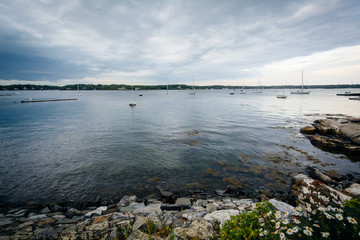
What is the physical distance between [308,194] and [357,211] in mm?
5491

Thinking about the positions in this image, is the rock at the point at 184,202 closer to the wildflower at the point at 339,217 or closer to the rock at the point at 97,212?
the rock at the point at 97,212

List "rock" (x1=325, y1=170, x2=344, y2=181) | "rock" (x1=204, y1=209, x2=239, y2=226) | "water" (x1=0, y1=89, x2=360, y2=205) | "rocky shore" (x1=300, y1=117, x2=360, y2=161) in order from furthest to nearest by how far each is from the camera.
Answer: "rocky shore" (x1=300, y1=117, x2=360, y2=161), "rock" (x1=325, y1=170, x2=344, y2=181), "water" (x1=0, y1=89, x2=360, y2=205), "rock" (x1=204, y1=209, x2=239, y2=226)

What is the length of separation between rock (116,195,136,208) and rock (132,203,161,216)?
3.71ft

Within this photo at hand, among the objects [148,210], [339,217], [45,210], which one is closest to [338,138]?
[339,217]

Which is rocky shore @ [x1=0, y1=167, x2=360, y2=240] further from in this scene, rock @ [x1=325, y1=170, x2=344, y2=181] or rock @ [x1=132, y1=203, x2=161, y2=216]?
rock @ [x1=325, y1=170, x2=344, y2=181]

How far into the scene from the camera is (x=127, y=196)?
359 inches

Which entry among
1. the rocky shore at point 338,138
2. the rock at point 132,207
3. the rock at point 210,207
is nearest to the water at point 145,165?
the rocky shore at point 338,138

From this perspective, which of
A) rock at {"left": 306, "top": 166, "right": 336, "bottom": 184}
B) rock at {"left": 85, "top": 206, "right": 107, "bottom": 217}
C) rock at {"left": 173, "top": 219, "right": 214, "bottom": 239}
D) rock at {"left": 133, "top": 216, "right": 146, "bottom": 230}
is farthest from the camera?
rock at {"left": 306, "top": 166, "right": 336, "bottom": 184}

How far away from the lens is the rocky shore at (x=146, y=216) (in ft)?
17.9

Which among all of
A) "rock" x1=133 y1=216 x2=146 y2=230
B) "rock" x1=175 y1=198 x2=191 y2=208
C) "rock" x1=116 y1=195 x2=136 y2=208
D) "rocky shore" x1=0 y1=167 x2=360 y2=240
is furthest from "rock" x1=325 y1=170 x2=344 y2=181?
"rock" x1=116 y1=195 x2=136 y2=208

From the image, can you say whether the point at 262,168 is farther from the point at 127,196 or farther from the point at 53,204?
the point at 53,204

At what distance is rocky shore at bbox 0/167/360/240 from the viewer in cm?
546

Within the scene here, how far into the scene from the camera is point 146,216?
683 cm

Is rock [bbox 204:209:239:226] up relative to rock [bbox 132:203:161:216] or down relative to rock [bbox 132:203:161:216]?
up
